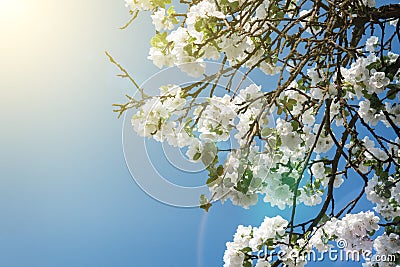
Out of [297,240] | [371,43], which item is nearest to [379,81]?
[371,43]

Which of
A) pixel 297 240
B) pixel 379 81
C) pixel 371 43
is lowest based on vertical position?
pixel 297 240

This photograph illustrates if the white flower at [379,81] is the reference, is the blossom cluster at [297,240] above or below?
below

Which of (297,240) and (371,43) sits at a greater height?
(371,43)

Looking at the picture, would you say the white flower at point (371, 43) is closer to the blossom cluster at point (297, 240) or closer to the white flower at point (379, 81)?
the white flower at point (379, 81)

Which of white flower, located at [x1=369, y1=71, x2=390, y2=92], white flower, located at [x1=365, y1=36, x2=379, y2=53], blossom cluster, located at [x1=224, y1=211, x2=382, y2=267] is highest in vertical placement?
white flower, located at [x1=365, y1=36, x2=379, y2=53]

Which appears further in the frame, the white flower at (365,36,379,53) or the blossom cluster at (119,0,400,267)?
the white flower at (365,36,379,53)

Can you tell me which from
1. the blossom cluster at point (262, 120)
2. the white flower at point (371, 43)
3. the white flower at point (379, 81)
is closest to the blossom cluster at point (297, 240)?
the blossom cluster at point (262, 120)

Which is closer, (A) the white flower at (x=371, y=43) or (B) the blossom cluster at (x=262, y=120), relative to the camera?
(B) the blossom cluster at (x=262, y=120)

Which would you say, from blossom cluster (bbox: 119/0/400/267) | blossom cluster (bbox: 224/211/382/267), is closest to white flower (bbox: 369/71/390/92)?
blossom cluster (bbox: 119/0/400/267)

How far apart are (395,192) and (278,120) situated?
93 cm

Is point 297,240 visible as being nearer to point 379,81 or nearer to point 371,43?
point 379,81

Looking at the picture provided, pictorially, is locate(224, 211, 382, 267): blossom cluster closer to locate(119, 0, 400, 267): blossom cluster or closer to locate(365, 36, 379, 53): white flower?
locate(119, 0, 400, 267): blossom cluster

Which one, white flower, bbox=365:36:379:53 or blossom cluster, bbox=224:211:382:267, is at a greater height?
white flower, bbox=365:36:379:53

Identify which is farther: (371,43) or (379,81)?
(371,43)
